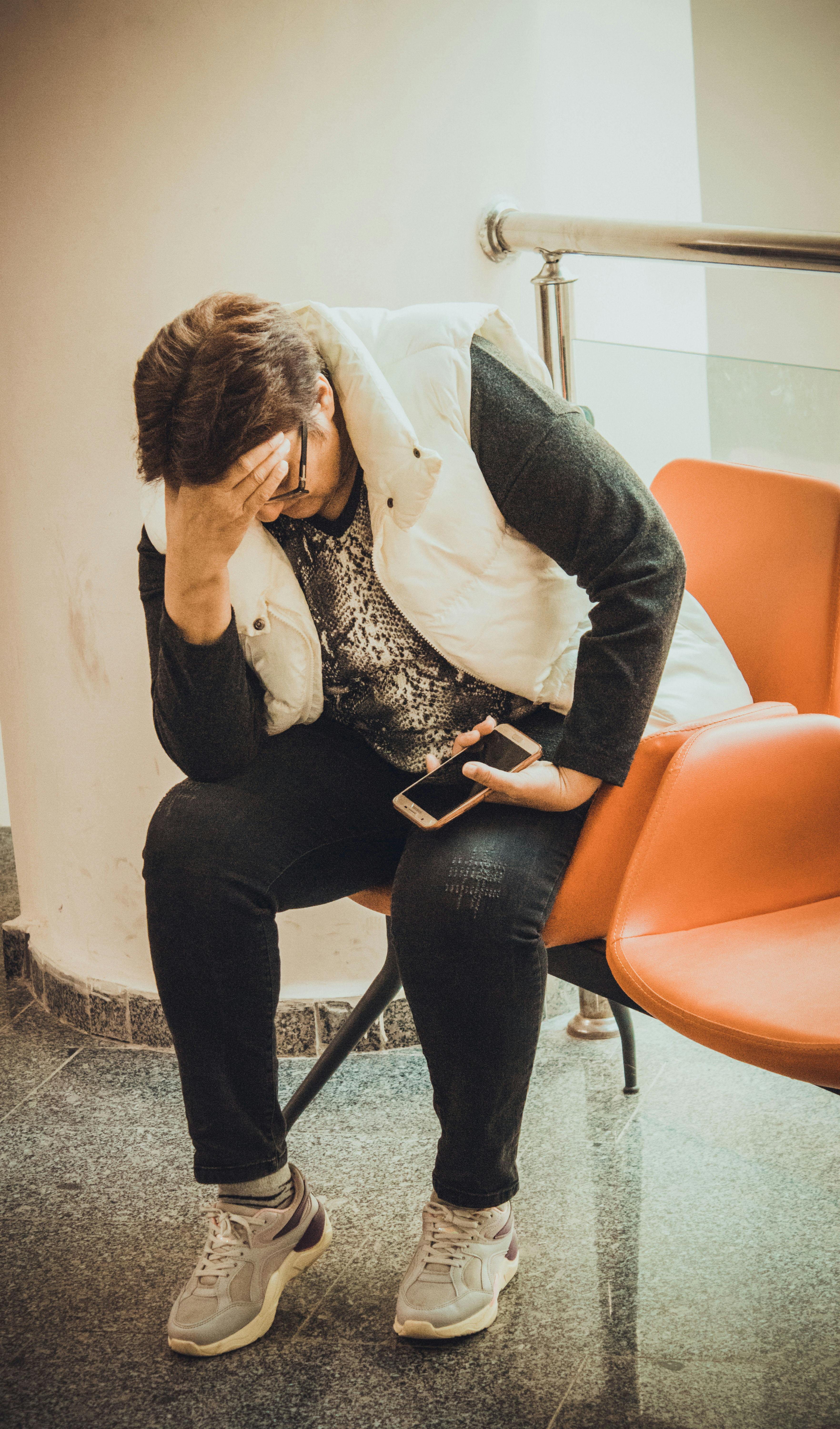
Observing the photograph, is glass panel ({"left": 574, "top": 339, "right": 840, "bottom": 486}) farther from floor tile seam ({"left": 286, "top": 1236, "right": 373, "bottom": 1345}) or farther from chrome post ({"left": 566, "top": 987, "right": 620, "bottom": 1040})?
floor tile seam ({"left": 286, "top": 1236, "right": 373, "bottom": 1345})

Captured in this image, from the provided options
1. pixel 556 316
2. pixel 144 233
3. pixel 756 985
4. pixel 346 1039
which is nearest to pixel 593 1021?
pixel 346 1039

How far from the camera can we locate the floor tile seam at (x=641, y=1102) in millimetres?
1582

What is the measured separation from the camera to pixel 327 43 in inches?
63.5

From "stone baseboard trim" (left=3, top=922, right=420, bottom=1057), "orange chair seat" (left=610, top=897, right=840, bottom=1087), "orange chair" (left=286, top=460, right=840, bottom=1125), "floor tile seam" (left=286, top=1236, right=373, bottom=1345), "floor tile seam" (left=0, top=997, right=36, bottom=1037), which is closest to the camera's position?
"orange chair seat" (left=610, top=897, right=840, bottom=1087)

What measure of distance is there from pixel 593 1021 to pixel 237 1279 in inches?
31.9

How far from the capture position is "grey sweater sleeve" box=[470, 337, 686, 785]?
115cm

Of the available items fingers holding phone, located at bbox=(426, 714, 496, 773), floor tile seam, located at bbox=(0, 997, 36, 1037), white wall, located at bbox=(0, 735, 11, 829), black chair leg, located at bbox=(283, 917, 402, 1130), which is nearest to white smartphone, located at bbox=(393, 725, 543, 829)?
fingers holding phone, located at bbox=(426, 714, 496, 773)

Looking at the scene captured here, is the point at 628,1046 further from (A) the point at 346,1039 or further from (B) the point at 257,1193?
(B) the point at 257,1193

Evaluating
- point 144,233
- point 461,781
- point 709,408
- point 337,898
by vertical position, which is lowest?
point 337,898

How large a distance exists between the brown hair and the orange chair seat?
575 mm

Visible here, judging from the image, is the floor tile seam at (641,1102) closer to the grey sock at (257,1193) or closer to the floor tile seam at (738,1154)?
the floor tile seam at (738,1154)

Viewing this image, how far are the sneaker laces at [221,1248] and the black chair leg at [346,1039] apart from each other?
22 centimetres

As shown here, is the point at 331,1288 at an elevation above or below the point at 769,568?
below

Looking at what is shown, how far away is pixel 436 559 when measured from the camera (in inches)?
47.3
